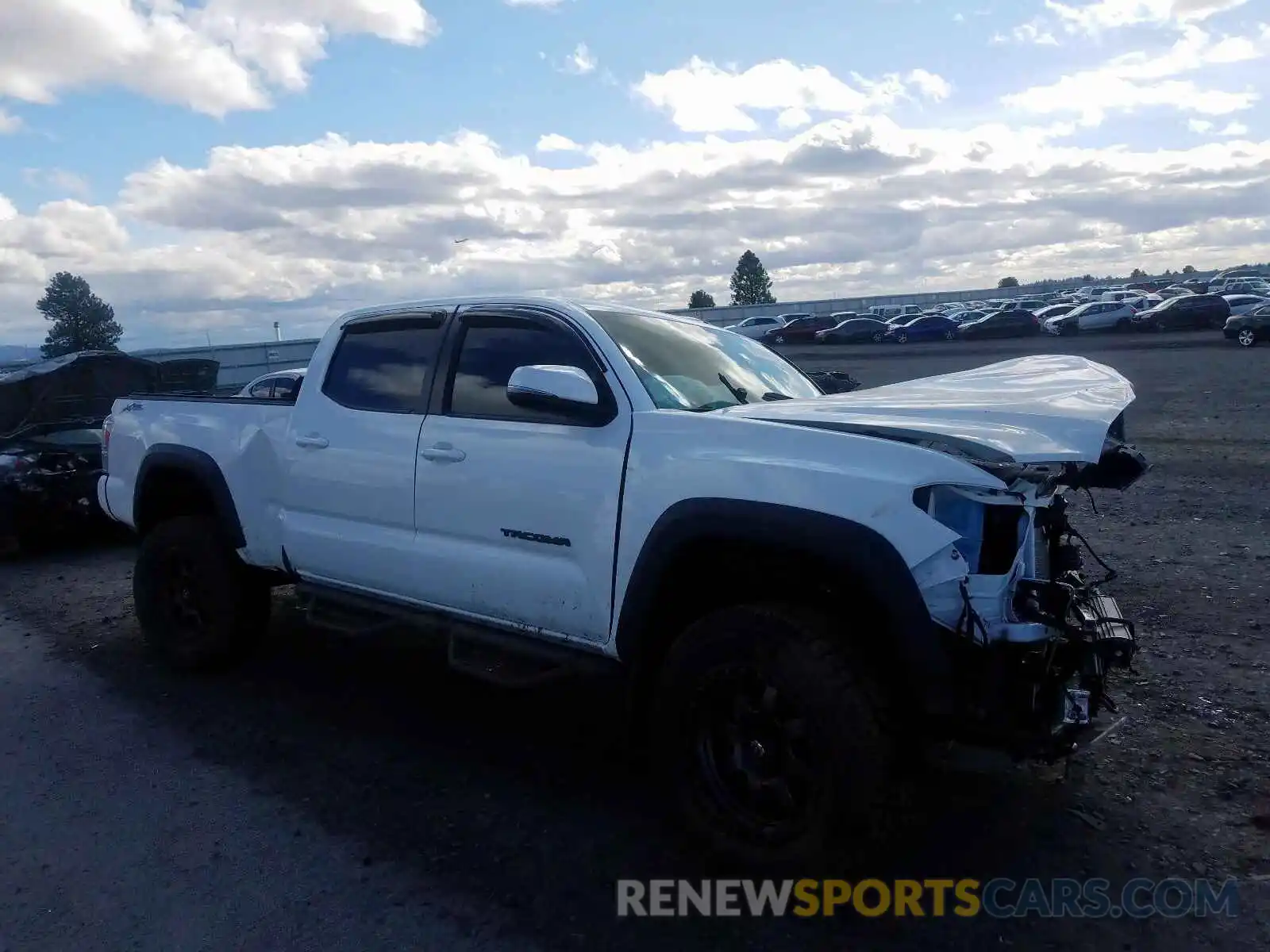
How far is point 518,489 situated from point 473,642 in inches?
29.0

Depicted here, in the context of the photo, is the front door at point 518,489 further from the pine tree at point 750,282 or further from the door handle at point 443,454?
the pine tree at point 750,282

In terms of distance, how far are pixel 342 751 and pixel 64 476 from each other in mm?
6872

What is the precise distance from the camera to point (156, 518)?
6.26 m

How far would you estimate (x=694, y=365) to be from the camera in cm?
454

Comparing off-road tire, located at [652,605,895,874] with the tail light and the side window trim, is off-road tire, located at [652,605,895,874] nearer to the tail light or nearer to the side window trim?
the side window trim

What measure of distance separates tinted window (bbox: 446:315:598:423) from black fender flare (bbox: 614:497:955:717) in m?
0.87

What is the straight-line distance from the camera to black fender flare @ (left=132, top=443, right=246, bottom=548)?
5555mm

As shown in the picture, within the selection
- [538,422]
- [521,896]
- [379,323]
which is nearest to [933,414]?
[538,422]

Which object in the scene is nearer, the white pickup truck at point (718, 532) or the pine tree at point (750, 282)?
the white pickup truck at point (718, 532)

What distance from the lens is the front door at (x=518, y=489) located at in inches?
153

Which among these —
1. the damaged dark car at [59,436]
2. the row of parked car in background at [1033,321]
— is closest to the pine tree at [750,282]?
the row of parked car in background at [1033,321]

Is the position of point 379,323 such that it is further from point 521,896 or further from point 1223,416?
point 1223,416

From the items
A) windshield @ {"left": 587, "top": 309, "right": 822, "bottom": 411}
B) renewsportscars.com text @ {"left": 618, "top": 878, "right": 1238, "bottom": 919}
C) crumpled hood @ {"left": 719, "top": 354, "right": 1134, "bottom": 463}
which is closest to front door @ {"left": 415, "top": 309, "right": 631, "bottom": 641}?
windshield @ {"left": 587, "top": 309, "right": 822, "bottom": 411}

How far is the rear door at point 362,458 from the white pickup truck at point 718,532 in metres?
0.01
